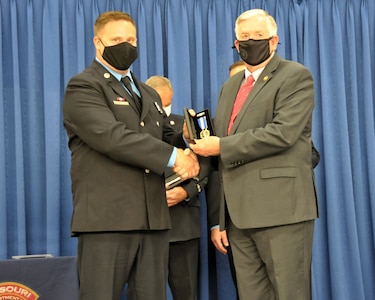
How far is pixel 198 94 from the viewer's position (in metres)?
3.88

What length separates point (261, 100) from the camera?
7.85ft

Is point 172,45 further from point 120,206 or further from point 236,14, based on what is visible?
point 120,206

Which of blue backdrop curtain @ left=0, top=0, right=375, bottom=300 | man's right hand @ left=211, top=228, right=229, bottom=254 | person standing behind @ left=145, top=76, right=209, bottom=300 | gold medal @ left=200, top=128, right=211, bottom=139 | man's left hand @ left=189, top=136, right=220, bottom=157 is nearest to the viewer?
man's left hand @ left=189, top=136, right=220, bottom=157

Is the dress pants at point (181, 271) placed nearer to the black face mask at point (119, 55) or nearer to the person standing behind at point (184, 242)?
the person standing behind at point (184, 242)

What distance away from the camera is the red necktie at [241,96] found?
2521 millimetres

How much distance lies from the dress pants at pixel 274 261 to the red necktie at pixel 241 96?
517 mm

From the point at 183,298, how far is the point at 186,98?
142 centimetres

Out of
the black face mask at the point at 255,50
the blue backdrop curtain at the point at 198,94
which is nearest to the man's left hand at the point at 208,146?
the black face mask at the point at 255,50

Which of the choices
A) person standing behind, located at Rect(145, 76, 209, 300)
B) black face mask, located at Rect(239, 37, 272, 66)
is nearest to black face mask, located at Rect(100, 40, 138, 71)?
black face mask, located at Rect(239, 37, 272, 66)

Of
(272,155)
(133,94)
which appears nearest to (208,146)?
(272,155)

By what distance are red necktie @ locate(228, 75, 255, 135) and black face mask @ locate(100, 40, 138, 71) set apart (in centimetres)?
56

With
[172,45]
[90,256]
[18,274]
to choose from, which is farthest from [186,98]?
[90,256]

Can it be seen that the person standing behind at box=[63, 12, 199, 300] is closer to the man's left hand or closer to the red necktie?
the man's left hand

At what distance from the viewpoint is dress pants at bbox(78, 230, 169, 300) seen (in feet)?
6.94
